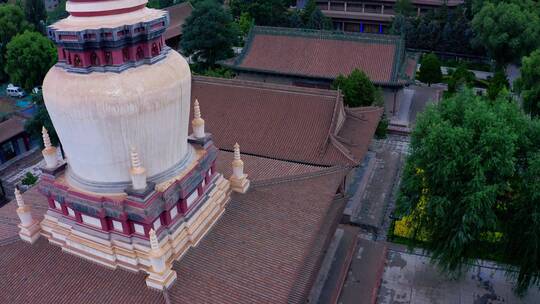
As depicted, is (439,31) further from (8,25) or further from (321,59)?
(8,25)

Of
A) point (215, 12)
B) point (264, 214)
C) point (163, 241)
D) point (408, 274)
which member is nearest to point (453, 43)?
point (215, 12)

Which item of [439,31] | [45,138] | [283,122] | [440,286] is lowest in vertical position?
[440,286]

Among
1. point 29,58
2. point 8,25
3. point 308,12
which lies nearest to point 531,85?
point 308,12

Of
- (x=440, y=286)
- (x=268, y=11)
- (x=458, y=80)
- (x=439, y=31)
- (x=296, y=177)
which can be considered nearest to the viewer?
(x=296, y=177)

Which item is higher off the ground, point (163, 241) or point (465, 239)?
point (163, 241)

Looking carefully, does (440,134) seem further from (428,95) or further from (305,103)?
(428,95)

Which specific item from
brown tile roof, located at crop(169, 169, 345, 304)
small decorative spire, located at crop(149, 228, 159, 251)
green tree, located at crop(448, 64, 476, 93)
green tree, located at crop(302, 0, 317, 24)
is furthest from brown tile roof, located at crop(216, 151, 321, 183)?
green tree, located at crop(302, 0, 317, 24)

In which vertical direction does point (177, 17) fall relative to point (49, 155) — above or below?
below
